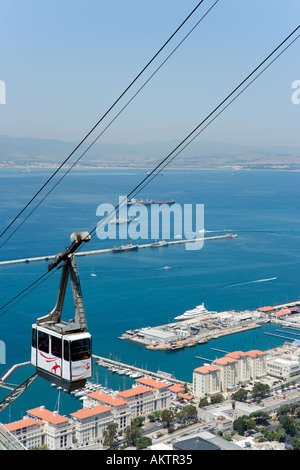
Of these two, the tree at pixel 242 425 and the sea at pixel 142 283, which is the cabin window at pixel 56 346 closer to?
the tree at pixel 242 425

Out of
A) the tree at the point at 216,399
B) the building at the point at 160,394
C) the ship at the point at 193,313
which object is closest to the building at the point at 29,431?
the building at the point at 160,394

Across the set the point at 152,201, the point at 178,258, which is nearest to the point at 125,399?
the point at 178,258

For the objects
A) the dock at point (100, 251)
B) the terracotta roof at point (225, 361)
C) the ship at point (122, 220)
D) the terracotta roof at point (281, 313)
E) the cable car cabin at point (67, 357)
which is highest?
the ship at point (122, 220)

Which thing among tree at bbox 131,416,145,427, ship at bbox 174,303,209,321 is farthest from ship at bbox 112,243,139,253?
tree at bbox 131,416,145,427

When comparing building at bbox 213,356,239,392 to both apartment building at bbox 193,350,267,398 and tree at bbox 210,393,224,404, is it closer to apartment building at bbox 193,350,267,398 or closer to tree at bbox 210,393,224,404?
apartment building at bbox 193,350,267,398

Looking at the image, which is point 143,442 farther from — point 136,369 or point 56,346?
point 56,346
